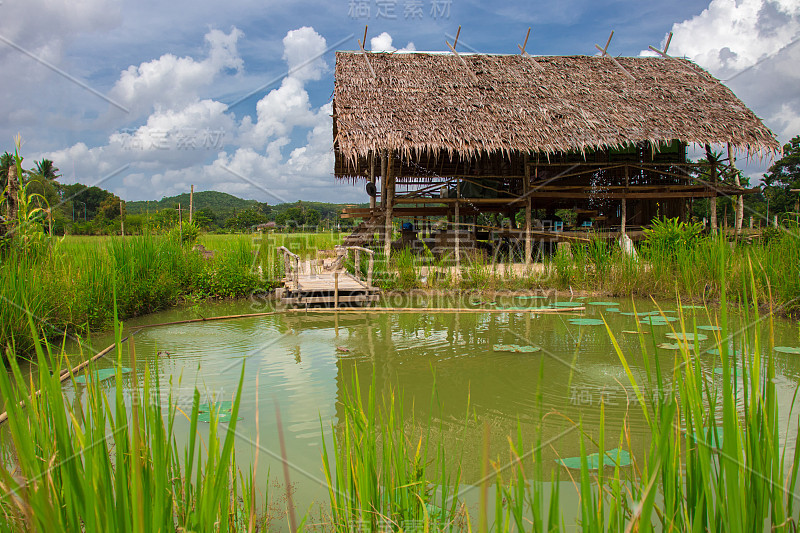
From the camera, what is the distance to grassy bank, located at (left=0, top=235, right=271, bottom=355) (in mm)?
4129

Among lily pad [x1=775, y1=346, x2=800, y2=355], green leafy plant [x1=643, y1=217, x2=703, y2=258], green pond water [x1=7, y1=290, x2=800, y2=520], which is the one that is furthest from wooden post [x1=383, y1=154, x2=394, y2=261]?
lily pad [x1=775, y1=346, x2=800, y2=355]

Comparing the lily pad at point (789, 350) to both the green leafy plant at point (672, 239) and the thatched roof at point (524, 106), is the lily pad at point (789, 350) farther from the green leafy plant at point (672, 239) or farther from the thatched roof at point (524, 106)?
the thatched roof at point (524, 106)

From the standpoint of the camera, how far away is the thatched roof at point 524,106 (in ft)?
30.6

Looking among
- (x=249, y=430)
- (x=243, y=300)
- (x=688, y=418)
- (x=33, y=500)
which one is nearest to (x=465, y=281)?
(x=243, y=300)

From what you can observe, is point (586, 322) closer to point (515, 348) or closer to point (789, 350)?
point (515, 348)

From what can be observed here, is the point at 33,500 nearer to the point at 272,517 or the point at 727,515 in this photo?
the point at 272,517

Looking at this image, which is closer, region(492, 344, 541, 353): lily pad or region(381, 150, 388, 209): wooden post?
region(492, 344, 541, 353): lily pad

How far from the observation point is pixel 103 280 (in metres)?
5.54

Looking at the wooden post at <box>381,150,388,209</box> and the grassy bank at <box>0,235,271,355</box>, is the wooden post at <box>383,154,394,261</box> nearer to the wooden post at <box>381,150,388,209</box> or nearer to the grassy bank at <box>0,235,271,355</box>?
the wooden post at <box>381,150,388,209</box>

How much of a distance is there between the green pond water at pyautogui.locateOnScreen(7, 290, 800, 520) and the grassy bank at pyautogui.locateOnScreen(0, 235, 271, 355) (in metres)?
0.40

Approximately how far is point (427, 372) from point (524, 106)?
749cm

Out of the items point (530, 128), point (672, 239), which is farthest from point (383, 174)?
point (672, 239)

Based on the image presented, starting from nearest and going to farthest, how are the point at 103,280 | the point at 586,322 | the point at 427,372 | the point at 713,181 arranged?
the point at 427,372, the point at 103,280, the point at 586,322, the point at 713,181

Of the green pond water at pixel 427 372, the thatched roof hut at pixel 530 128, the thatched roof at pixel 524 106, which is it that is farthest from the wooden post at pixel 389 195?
the green pond water at pixel 427 372
